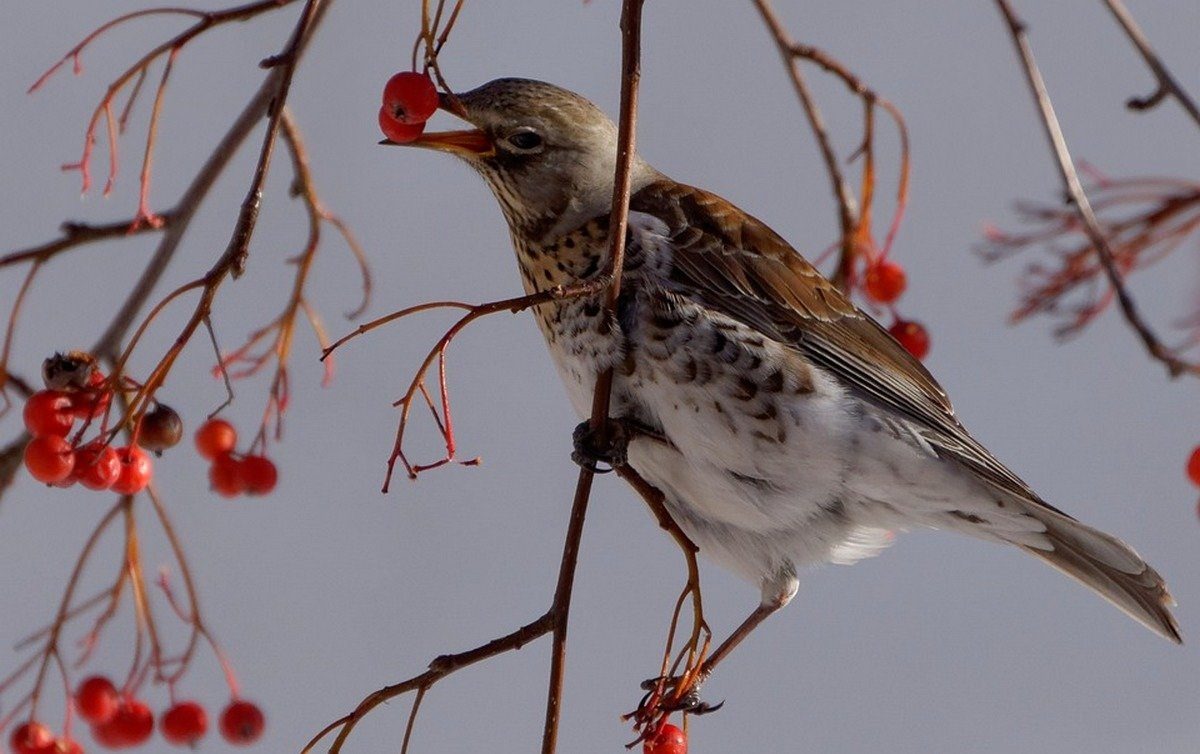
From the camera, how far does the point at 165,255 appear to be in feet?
3.84

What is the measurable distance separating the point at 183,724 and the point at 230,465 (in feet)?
0.87

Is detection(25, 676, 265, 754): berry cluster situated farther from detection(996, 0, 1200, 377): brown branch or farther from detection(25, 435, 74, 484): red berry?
detection(996, 0, 1200, 377): brown branch

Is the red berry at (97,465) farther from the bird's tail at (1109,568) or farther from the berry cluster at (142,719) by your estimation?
the bird's tail at (1109,568)

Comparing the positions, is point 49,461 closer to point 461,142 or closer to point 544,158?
point 461,142

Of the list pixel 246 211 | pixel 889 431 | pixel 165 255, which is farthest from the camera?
pixel 889 431

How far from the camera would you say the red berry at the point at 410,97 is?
3.20 feet

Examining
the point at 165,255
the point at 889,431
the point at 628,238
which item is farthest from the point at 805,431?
the point at 165,255

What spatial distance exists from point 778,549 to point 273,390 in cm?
57

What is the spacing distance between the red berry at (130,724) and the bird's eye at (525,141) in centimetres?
66

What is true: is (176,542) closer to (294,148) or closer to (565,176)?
(294,148)

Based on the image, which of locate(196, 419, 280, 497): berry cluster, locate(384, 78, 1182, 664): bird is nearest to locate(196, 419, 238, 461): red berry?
locate(196, 419, 280, 497): berry cluster

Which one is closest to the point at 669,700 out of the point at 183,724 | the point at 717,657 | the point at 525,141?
the point at 717,657

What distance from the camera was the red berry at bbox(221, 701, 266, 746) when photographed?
4.36 ft

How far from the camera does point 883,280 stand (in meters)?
1.53
